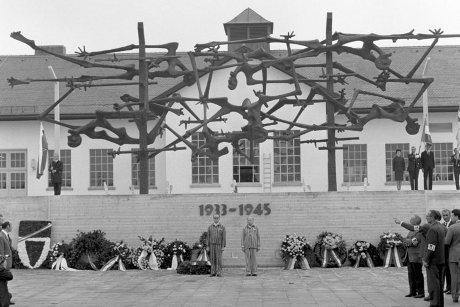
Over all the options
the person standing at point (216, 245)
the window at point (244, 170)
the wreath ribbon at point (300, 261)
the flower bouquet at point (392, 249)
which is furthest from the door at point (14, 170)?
the flower bouquet at point (392, 249)

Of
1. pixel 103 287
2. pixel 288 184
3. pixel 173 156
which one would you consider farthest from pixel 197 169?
pixel 103 287

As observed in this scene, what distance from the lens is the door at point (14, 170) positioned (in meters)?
40.2

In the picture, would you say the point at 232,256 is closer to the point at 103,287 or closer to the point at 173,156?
the point at 103,287

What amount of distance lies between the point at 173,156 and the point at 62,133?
19.1 ft

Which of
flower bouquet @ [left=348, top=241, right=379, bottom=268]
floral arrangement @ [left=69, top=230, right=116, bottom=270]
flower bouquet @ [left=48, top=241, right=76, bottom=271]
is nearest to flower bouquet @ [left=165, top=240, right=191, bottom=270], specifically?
floral arrangement @ [left=69, top=230, right=116, bottom=270]

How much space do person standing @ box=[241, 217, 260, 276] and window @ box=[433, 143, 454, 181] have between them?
17.8m

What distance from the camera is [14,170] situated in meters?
40.2

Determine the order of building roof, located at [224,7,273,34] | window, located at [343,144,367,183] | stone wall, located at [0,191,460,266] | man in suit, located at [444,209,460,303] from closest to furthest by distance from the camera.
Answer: man in suit, located at [444,209,460,303], stone wall, located at [0,191,460,266], window, located at [343,144,367,183], building roof, located at [224,7,273,34]

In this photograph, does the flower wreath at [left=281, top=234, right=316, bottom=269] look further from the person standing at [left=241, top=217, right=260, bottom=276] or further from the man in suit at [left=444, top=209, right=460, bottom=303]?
the man in suit at [left=444, top=209, right=460, bottom=303]

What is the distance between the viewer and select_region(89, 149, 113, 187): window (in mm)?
40031

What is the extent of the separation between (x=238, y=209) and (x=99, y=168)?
14.9 metres

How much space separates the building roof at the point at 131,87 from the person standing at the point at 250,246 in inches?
661

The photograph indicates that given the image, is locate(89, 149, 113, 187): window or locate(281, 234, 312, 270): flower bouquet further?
locate(89, 149, 113, 187): window

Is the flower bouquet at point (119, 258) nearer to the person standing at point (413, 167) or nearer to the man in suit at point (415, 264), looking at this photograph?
the man in suit at point (415, 264)
